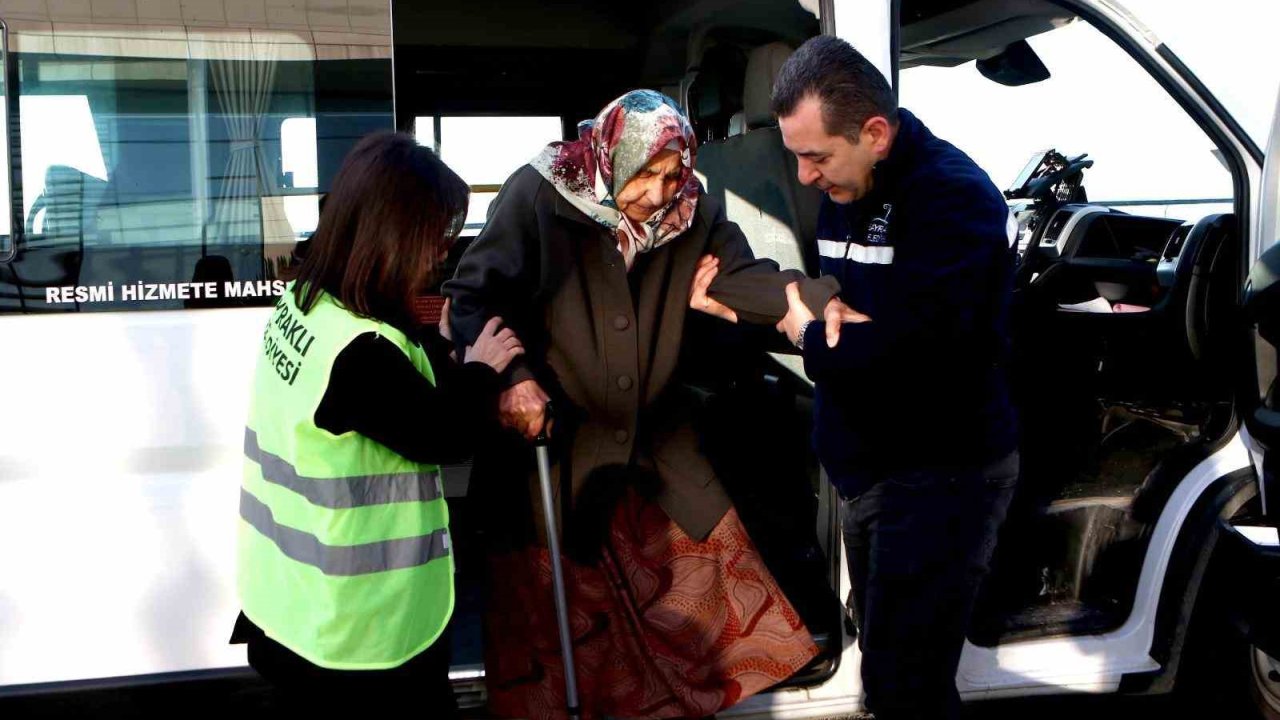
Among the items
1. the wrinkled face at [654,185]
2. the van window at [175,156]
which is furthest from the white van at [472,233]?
the wrinkled face at [654,185]

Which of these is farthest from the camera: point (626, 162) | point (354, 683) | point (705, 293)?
point (705, 293)

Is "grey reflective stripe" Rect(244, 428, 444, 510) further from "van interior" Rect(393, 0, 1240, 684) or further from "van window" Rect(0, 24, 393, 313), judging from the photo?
"van interior" Rect(393, 0, 1240, 684)

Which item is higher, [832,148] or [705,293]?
[832,148]

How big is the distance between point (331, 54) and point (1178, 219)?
320 cm

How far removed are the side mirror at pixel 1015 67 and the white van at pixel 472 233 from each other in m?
0.01

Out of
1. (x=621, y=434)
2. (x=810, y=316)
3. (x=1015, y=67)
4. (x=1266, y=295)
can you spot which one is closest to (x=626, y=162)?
(x=810, y=316)

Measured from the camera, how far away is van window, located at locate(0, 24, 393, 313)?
302cm

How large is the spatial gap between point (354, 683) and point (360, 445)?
0.44m

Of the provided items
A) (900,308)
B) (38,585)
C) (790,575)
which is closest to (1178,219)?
(790,575)

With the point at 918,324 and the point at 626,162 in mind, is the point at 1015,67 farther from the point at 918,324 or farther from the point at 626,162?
the point at 918,324

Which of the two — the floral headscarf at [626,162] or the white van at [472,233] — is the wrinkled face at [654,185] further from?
the white van at [472,233]

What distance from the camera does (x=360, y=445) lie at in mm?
2283

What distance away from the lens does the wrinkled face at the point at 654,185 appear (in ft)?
9.78

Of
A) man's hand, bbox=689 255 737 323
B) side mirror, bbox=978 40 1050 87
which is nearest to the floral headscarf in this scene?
man's hand, bbox=689 255 737 323
